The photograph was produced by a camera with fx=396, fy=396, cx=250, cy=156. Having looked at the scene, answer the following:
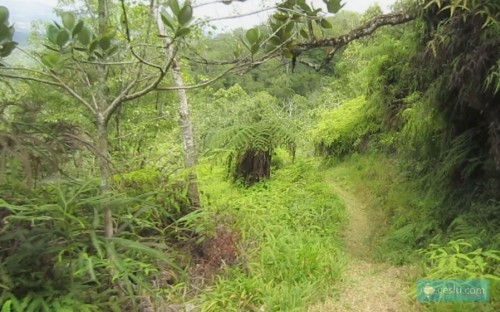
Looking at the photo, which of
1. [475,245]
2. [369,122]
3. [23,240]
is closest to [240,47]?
[23,240]

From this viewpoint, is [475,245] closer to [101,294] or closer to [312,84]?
[101,294]

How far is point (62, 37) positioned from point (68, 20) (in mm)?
85

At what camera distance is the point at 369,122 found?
8531mm

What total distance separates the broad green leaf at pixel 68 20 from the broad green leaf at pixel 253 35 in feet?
2.61

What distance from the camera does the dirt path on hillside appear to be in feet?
9.64

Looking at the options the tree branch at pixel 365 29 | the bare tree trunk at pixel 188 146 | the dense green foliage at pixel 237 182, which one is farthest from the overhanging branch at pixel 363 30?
the bare tree trunk at pixel 188 146

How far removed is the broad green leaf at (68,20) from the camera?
1.70m

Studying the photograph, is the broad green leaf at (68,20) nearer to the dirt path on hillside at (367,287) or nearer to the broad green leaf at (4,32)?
the broad green leaf at (4,32)

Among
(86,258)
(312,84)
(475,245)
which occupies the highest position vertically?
(312,84)

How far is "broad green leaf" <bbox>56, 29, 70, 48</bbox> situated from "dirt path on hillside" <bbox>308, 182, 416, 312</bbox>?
2.38m

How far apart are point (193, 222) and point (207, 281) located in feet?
2.32

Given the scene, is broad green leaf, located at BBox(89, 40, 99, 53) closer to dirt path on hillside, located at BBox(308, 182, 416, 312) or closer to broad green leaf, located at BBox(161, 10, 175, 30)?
broad green leaf, located at BBox(161, 10, 175, 30)

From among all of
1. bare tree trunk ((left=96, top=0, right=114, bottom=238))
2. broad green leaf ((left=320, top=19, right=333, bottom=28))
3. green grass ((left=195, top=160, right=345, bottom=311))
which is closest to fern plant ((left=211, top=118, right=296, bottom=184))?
green grass ((left=195, top=160, right=345, bottom=311))

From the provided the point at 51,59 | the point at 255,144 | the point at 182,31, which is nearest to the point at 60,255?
the point at 51,59
